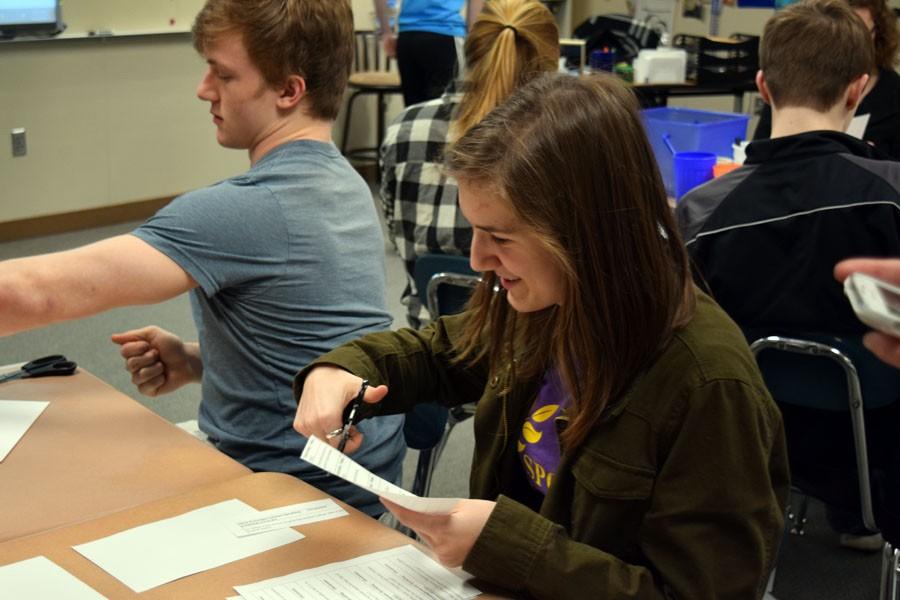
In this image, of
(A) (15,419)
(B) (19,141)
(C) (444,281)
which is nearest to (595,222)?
(A) (15,419)

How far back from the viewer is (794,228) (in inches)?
84.7

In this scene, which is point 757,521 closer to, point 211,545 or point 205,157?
point 211,545

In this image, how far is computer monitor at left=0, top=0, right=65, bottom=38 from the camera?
5.21m

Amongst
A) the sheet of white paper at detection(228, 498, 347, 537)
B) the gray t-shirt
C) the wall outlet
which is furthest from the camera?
the wall outlet

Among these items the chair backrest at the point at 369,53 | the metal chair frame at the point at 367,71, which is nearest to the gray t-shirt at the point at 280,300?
the metal chair frame at the point at 367,71

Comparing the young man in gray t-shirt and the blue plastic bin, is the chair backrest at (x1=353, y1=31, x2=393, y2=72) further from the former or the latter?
the young man in gray t-shirt

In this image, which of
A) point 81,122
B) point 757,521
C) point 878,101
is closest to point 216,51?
point 757,521

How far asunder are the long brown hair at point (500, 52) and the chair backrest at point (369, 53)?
4392 millimetres

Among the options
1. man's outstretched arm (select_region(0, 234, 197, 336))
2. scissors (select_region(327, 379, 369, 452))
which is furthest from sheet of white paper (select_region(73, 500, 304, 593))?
man's outstretched arm (select_region(0, 234, 197, 336))

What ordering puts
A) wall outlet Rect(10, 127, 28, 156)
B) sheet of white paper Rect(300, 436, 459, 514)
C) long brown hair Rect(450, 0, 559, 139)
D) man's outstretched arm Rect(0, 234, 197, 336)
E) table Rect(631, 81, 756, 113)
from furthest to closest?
wall outlet Rect(10, 127, 28, 156) → table Rect(631, 81, 756, 113) → long brown hair Rect(450, 0, 559, 139) → man's outstretched arm Rect(0, 234, 197, 336) → sheet of white paper Rect(300, 436, 459, 514)

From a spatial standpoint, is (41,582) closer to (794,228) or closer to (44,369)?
(44,369)

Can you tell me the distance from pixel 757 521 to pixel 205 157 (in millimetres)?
5559

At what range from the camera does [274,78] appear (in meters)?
1.84

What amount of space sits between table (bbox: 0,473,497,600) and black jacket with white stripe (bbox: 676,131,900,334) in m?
1.01
